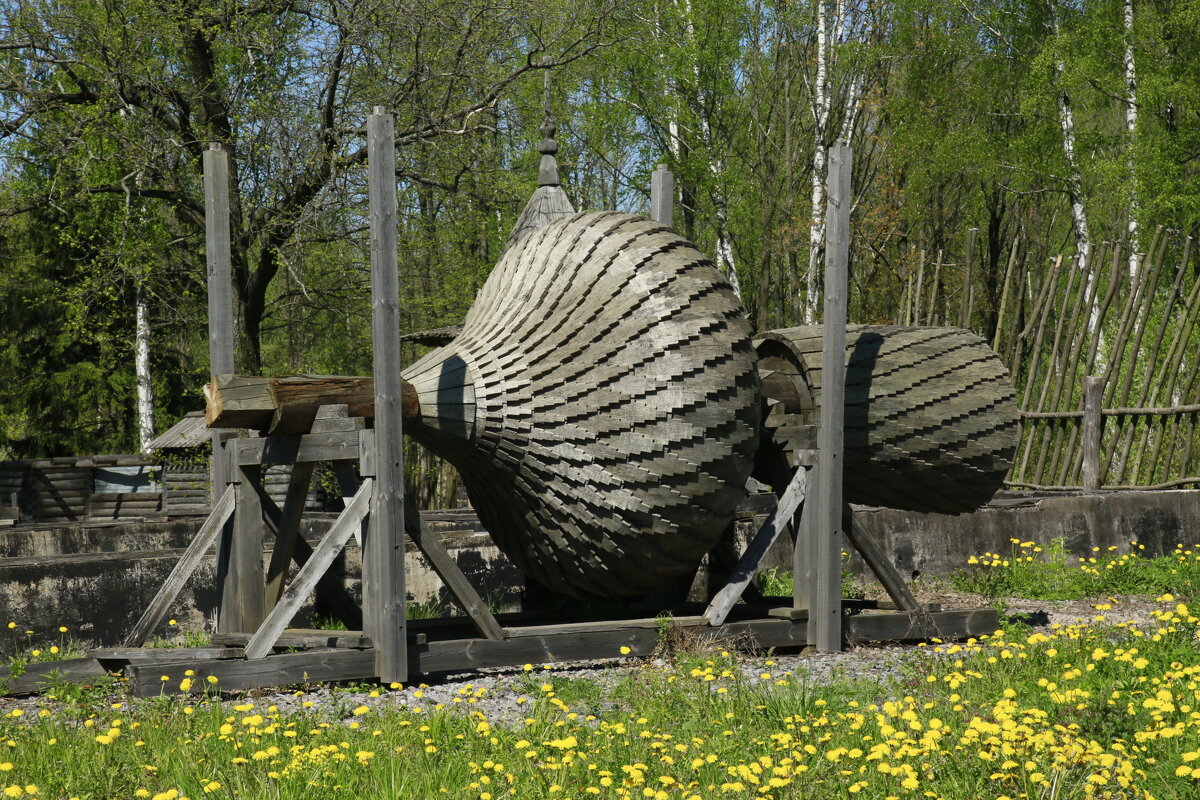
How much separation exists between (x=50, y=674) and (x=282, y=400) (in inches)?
60.8

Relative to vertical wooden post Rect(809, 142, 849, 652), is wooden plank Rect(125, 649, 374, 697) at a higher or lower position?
lower

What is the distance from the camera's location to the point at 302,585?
5.62 m

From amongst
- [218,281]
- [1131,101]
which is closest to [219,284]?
[218,281]

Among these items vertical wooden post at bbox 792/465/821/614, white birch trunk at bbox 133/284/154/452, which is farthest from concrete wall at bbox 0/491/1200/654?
white birch trunk at bbox 133/284/154/452

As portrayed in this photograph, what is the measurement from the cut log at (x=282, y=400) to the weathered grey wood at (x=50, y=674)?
3.93ft

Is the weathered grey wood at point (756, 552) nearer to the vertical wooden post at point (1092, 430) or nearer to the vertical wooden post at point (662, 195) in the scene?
the vertical wooden post at point (662, 195)

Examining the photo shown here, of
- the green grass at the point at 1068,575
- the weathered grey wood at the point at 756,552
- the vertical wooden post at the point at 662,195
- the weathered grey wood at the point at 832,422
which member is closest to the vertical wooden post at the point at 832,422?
the weathered grey wood at the point at 832,422

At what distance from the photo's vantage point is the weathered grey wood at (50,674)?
5605 millimetres

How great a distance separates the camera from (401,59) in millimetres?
15094

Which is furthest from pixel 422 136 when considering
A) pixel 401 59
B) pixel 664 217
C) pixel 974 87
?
pixel 974 87

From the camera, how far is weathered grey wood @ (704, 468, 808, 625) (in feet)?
21.9

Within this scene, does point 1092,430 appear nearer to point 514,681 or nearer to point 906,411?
point 906,411

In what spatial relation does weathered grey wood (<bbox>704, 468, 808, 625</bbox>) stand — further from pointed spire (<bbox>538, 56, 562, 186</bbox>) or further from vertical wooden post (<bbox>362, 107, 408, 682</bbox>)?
pointed spire (<bbox>538, 56, 562, 186</bbox>)

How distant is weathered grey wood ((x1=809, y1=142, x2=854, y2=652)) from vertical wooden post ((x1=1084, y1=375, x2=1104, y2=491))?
5458 millimetres
